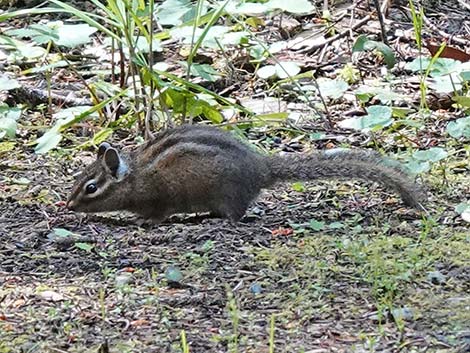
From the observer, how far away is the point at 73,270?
4.09m

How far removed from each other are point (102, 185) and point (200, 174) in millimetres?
534

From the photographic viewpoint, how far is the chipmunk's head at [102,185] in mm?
5039

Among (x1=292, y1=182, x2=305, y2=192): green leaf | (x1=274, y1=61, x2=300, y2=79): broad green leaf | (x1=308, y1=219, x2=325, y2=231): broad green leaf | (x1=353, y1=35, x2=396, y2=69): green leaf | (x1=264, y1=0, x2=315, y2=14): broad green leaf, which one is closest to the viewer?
(x1=308, y1=219, x2=325, y2=231): broad green leaf

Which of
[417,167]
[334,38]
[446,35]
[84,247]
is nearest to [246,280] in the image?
[84,247]

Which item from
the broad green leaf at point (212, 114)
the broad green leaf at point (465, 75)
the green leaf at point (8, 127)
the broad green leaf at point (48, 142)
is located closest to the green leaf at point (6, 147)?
the green leaf at point (8, 127)

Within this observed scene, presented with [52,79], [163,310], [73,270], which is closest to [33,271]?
[73,270]

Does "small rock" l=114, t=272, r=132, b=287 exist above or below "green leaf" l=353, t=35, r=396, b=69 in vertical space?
above

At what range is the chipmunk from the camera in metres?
4.87

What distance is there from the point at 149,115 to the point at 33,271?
1.94 m

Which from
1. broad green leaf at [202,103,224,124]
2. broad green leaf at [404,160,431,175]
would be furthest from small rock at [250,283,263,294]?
broad green leaf at [202,103,224,124]

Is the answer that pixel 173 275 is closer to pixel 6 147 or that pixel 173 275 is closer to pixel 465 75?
pixel 6 147

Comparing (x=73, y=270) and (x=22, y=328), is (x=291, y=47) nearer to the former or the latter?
(x=73, y=270)

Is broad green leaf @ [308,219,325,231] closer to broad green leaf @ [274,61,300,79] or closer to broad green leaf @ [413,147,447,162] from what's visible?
broad green leaf @ [413,147,447,162]

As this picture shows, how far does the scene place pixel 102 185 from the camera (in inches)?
202
